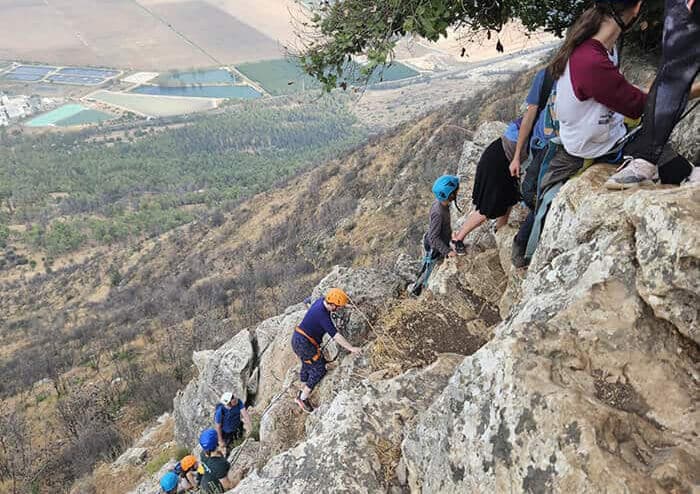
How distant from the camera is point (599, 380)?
8.20ft

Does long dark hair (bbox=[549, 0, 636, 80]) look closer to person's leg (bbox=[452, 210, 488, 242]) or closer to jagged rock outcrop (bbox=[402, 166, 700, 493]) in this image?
jagged rock outcrop (bbox=[402, 166, 700, 493])

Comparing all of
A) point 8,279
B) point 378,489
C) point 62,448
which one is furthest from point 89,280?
point 378,489

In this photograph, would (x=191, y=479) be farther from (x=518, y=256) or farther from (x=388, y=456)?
(x=518, y=256)

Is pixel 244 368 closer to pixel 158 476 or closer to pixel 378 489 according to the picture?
pixel 158 476

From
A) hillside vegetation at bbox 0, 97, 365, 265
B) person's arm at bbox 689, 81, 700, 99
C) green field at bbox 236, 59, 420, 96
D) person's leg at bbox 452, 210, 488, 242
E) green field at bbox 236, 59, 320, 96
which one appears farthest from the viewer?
green field at bbox 236, 59, 420, 96

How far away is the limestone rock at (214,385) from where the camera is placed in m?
8.91

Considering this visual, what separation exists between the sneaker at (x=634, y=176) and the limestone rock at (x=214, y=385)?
7216 millimetres

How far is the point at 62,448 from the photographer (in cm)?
1321

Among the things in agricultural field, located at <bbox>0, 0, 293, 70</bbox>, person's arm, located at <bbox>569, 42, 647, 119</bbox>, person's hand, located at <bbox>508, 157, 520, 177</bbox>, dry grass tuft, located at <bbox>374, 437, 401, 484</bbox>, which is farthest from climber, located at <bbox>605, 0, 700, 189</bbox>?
agricultural field, located at <bbox>0, 0, 293, 70</bbox>

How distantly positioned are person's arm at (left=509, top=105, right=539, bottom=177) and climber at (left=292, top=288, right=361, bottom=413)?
8.12ft

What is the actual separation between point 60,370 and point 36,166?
264ft

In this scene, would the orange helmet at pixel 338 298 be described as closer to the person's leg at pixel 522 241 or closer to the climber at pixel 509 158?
the climber at pixel 509 158

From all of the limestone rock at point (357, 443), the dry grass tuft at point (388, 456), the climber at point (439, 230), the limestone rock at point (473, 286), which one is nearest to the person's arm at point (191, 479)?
the limestone rock at point (357, 443)

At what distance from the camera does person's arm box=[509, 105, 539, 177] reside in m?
3.84
